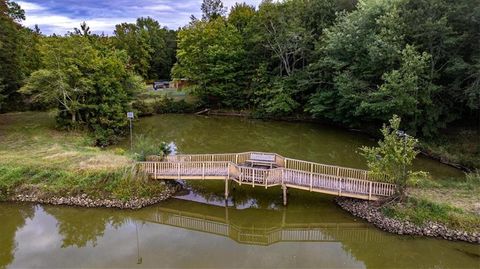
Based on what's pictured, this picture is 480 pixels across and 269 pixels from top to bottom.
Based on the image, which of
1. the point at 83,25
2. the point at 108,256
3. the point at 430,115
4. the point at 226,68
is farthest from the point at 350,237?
the point at 83,25

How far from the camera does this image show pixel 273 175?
1636cm

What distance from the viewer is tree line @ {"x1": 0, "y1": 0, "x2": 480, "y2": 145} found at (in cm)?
2258

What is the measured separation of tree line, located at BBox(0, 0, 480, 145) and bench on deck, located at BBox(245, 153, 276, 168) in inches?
393

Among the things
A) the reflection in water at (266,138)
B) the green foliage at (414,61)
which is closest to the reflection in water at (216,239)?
the reflection in water at (266,138)

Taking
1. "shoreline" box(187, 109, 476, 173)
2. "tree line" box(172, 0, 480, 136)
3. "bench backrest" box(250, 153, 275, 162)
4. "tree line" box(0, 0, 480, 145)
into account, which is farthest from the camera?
"tree line" box(0, 0, 480, 145)

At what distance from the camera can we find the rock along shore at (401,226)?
13.2 metres

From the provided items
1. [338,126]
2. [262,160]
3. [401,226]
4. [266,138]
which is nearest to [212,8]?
[338,126]

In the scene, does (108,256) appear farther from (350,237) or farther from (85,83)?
(85,83)

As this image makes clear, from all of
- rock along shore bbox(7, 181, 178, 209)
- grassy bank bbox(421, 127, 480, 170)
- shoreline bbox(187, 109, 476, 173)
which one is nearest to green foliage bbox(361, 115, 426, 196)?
shoreline bbox(187, 109, 476, 173)

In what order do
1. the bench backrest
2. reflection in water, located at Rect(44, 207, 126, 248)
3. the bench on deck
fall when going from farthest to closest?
the bench backrest, the bench on deck, reflection in water, located at Rect(44, 207, 126, 248)

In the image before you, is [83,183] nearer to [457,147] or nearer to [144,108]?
[457,147]

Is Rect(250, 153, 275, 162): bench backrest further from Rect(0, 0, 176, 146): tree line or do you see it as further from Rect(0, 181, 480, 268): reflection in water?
Rect(0, 0, 176, 146): tree line

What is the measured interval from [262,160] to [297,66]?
878 inches

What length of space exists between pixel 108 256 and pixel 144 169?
512 centimetres
